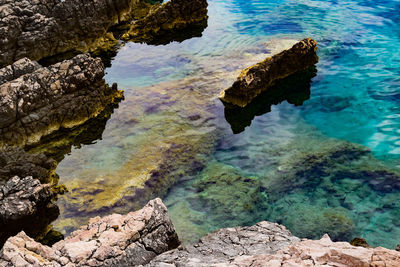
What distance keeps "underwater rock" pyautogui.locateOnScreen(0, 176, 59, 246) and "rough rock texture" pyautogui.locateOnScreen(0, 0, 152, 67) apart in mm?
9623

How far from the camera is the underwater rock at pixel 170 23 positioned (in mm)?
21011

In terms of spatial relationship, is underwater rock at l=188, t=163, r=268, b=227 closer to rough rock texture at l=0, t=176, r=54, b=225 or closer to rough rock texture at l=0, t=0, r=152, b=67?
rough rock texture at l=0, t=176, r=54, b=225

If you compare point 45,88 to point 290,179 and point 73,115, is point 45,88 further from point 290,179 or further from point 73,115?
point 290,179

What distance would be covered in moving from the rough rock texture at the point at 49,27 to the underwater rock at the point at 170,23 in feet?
6.24

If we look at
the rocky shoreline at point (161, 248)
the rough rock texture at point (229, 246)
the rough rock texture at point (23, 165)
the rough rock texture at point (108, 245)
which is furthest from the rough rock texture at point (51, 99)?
the rough rock texture at point (229, 246)

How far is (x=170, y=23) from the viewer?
2186 cm

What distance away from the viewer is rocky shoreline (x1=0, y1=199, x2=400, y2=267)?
5352 millimetres

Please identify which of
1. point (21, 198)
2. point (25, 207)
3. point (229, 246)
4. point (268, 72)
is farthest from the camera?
point (268, 72)

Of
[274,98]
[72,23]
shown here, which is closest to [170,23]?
[72,23]

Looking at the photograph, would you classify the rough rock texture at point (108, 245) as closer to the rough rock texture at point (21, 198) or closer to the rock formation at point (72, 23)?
the rough rock texture at point (21, 198)

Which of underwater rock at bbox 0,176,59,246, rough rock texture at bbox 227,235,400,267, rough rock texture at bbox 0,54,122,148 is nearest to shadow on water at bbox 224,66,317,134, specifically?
rough rock texture at bbox 0,54,122,148

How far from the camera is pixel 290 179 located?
11.0m

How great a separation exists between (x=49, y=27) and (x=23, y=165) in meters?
9.84

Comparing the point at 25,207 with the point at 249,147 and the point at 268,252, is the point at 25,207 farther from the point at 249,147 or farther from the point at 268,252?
the point at 249,147
